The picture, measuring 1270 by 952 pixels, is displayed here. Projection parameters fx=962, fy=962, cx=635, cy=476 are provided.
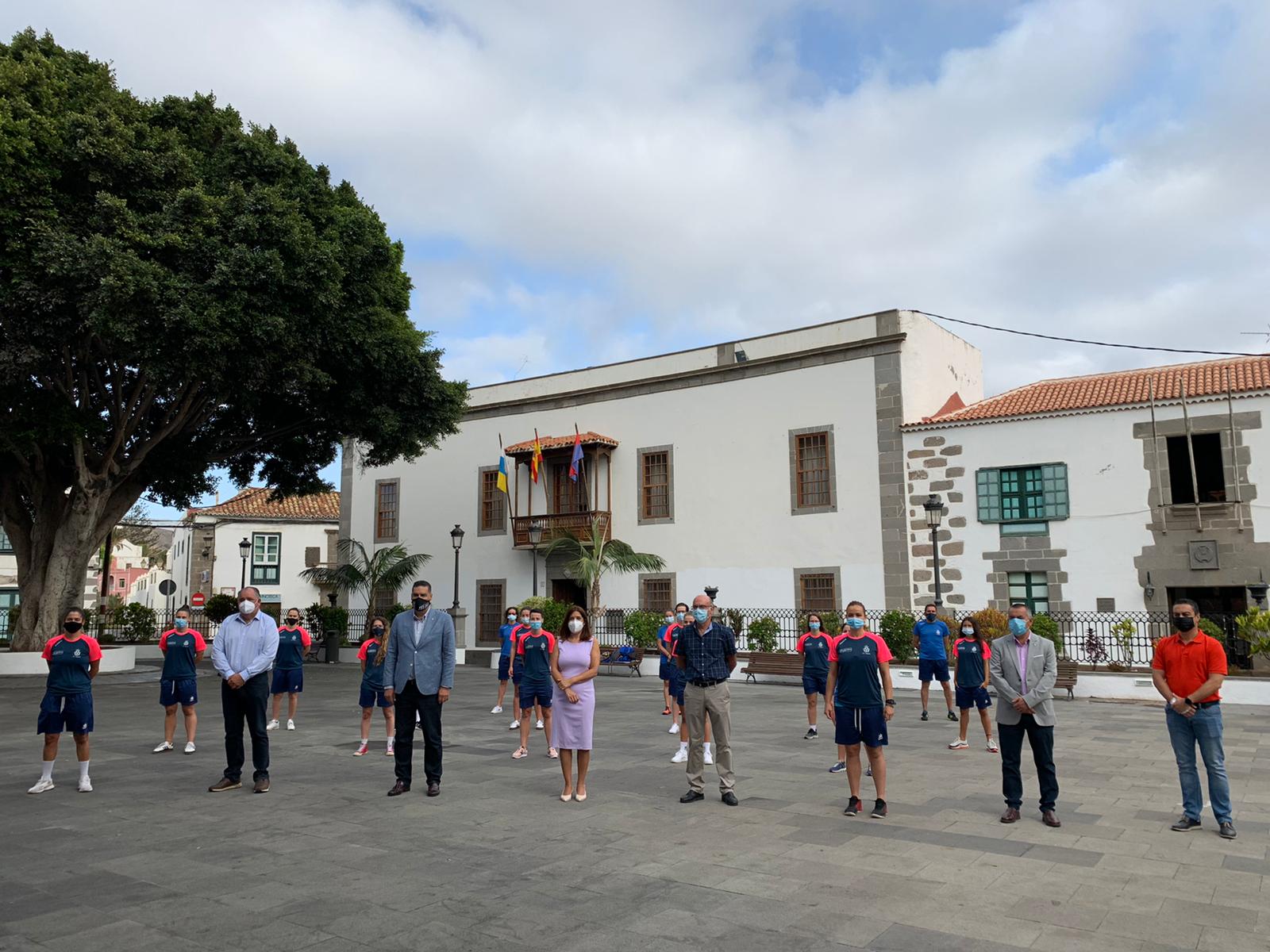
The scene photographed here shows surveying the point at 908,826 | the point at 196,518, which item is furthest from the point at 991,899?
the point at 196,518

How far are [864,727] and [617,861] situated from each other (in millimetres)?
2416

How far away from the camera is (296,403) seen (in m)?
22.6

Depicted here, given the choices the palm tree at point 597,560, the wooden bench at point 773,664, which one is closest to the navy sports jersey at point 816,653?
Result: the wooden bench at point 773,664

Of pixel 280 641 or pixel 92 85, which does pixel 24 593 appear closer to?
pixel 92 85

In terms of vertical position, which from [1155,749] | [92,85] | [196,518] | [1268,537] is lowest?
[1155,749]

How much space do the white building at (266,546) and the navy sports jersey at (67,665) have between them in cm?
3978

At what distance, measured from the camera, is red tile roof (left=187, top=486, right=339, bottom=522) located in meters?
48.2

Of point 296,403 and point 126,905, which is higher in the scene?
point 296,403

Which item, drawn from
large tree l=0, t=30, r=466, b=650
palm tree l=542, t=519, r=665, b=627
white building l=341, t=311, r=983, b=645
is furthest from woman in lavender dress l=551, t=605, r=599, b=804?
palm tree l=542, t=519, r=665, b=627

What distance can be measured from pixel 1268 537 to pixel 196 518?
147ft

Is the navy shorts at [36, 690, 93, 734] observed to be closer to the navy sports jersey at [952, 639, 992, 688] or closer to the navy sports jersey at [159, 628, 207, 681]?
the navy sports jersey at [159, 628, 207, 681]

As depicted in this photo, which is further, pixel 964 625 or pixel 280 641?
pixel 280 641

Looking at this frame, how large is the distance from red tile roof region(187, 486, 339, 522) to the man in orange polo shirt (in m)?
44.9

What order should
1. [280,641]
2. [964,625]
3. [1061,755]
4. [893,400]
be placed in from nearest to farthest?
[1061,755] < [964,625] < [280,641] < [893,400]
